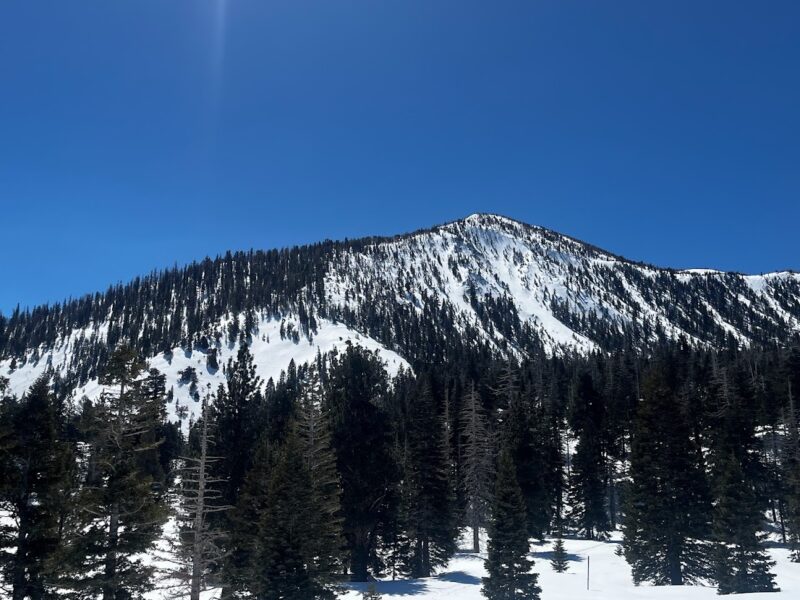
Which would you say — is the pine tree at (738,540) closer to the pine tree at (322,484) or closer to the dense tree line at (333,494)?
the dense tree line at (333,494)

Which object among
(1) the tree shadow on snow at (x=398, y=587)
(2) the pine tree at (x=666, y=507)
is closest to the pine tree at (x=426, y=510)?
(1) the tree shadow on snow at (x=398, y=587)

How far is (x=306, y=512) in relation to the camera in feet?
87.6

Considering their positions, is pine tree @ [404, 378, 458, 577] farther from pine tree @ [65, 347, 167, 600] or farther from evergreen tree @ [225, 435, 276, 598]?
pine tree @ [65, 347, 167, 600]

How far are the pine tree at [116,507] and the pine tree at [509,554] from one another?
17.3m

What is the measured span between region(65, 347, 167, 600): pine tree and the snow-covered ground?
49.2ft

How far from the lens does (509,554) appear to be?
2930 centimetres

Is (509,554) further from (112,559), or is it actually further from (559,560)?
(112,559)

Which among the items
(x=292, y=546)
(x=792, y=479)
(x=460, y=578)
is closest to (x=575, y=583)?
(x=460, y=578)

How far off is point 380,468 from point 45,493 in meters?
20.8

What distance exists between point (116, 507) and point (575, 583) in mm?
27931

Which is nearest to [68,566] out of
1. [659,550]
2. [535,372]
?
[659,550]

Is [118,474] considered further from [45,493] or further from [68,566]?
[45,493]

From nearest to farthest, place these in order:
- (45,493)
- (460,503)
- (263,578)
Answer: (45,493)
(263,578)
(460,503)

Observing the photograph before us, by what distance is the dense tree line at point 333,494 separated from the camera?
66.3ft
